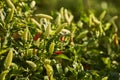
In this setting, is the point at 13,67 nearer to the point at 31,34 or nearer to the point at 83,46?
the point at 31,34

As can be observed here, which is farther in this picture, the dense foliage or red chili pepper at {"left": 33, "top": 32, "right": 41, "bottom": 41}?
red chili pepper at {"left": 33, "top": 32, "right": 41, "bottom": 41}

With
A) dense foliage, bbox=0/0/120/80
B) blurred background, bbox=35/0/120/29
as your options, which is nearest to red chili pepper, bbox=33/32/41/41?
dense foliage, bbox=0/0/120/80

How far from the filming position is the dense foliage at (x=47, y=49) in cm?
126

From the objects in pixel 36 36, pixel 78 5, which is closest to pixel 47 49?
pixel 36 36

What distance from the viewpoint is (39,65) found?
1.27m

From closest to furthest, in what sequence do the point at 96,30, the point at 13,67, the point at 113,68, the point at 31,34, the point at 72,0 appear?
the point at 13,67
the point at 31,34
the point at 113,68
the point at 96,30
the point at 72,0

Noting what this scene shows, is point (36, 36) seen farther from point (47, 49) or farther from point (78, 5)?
point (78, 5)

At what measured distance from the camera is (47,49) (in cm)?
130

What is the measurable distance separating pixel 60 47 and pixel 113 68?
255 millimetres

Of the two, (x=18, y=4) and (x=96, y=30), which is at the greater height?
(x=18, y=4)

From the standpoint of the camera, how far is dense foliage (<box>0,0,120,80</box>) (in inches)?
49.8

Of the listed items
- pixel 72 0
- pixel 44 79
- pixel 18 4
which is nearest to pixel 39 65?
pixel 44 79

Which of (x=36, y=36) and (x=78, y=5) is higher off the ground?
(x=78, y=5)

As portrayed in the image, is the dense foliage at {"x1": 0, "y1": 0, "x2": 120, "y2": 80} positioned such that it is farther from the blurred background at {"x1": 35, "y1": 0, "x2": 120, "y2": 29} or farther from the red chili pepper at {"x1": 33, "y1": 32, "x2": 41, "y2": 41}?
the blurred background at {"x1": 35, "y1": 0, "x2": 120, "y2": 29}
